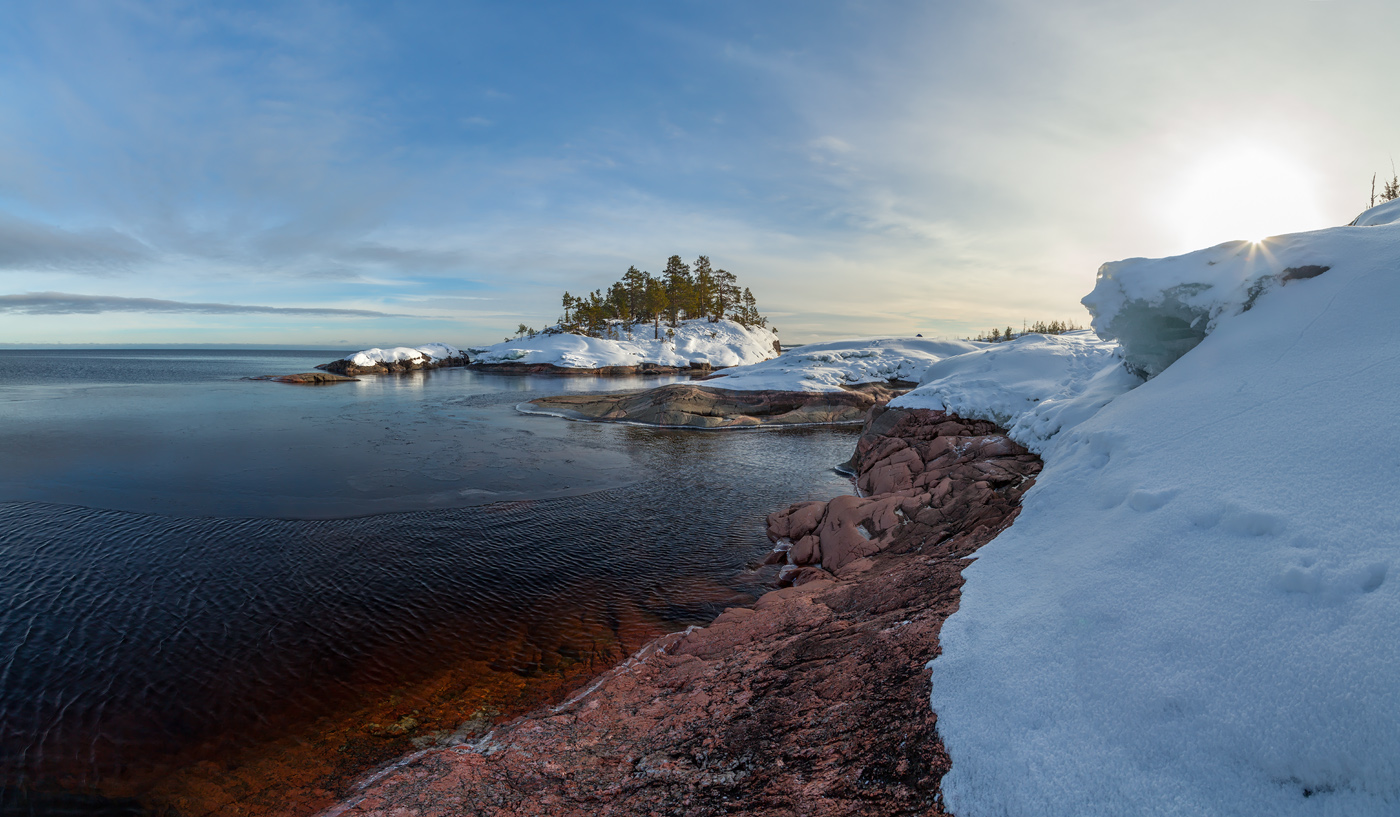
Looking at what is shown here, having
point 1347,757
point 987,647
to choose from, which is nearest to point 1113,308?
point 987,647

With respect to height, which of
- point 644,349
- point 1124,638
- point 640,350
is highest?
point 644,349

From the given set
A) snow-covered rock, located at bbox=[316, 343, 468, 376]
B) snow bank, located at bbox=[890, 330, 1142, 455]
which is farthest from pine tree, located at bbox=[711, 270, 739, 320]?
snow bank, located at bbox=[890, 330, 1142, 455]

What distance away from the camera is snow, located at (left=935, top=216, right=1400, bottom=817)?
236 centimetres

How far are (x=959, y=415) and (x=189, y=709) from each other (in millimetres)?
13458

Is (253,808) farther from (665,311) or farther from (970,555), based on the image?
(665,311)

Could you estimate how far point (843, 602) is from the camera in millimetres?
6176

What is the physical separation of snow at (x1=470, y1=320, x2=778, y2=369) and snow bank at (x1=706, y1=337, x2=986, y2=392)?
3612 cm

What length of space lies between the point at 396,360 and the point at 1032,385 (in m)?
70.5

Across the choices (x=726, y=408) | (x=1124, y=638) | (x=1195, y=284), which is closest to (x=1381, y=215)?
(x=1195, y=284)

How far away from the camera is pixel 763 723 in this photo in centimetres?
409

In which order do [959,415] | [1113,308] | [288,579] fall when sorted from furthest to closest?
[959,415]
[288,579]
[1113,308]

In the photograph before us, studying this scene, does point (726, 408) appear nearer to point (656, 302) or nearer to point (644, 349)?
point (644, 349)

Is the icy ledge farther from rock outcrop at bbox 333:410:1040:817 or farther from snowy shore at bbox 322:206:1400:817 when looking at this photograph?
rock outcrop at bbox 333:410:1040:817

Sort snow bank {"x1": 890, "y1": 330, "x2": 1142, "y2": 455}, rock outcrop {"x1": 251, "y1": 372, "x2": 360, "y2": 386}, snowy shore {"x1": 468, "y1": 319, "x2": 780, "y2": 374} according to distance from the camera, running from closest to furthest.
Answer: snow bank {"x1": 890, "y1": 330, "x2": 1142, "y2": 455}
rock outcrop {"x1": 251, "y1": 372, "x2": 360, "y2": 386}
snowy shore {"x1": 468, "y1": 319, "x2": 780, "y2": 374}
